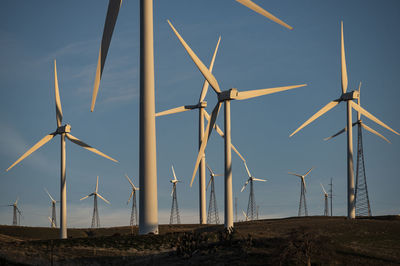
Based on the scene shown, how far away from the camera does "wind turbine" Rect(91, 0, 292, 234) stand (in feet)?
195

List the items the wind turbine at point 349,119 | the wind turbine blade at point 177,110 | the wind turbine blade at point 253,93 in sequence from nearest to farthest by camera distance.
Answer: the wind turbine blade at point 253,93, the wind turbine at point 349,119, the wind turbine blade at point 177,110

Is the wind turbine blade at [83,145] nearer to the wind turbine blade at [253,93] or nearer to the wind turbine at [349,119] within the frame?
the wind turbine blade at [253,93]

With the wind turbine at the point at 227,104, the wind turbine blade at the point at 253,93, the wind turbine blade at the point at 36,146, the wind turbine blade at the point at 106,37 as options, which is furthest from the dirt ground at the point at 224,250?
the wind turbine blade at the point at 36,146

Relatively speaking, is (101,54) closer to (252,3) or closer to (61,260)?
(252,3)

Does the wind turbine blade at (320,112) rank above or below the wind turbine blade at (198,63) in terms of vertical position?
below

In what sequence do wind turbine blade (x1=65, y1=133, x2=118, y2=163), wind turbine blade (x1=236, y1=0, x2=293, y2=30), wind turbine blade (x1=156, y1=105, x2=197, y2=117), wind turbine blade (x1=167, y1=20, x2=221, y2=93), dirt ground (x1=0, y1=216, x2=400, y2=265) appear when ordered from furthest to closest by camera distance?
wind turbine blade (x1=156, y1=105, x2=197, y2=117)
wind turbine blade (x1=65, y1=133, x2=118, y2=163)
wind turbine blade (x1=167, y1=20, x2=221, y2=93)
wind turbine blade (x1=236, y1=0, x2=293, y2=30)
dirt ground (x1=0, y1=216, x2=400, y2=265)

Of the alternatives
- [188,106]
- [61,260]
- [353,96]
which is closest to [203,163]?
[188,106]

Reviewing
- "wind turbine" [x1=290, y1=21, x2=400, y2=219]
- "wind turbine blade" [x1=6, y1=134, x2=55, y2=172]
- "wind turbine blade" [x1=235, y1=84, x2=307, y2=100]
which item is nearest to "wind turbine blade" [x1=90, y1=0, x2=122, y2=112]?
"wind turbine blade" [x1=235, y1=84, x2=307, y2=100]

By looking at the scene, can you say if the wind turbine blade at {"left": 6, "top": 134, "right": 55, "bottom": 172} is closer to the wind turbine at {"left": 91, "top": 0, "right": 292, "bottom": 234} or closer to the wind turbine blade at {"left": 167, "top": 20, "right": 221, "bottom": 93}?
the wind turbine at {"left": 91, "top": 0, "right": 292, "bottom": 234}

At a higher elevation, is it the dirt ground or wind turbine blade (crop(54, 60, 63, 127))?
wind turbine blade (crop(54, 60, 63, 127))

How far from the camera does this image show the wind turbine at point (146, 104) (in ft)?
195

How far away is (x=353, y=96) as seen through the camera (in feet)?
287

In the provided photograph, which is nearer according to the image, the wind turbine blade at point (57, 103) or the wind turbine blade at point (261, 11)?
the wind turbine blade at point (261, 11)

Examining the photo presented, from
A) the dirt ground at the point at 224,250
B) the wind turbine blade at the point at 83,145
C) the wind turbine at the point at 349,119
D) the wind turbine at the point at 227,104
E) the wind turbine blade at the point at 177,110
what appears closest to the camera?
the dirt ground at the point at 224,250
